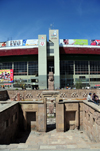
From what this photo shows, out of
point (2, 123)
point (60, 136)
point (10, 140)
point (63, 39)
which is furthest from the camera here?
point (63, 39)

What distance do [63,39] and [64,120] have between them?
46.7 meters

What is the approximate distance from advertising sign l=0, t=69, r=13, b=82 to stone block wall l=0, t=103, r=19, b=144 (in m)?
35.2

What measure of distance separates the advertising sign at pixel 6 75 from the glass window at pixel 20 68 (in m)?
1.96

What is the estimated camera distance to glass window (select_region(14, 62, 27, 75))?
4616 centimetres

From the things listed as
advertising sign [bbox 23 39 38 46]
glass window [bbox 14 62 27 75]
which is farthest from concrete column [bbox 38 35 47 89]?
advertising sign [bbox 23 39 38 46]

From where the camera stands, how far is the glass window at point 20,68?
151 ft

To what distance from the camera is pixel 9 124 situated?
1047 cm

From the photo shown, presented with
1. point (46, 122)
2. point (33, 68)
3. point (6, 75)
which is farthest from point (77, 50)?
point (46, 122)

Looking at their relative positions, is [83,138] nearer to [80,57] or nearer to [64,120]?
[64,120]

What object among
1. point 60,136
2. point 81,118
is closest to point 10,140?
point 60,136

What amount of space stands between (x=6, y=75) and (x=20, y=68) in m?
5.86

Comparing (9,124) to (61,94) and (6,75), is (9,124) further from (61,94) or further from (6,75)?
(6,75)

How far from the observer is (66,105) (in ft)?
41.3

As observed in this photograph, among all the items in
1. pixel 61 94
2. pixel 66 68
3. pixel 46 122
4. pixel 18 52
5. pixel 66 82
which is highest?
pixel 18 52
